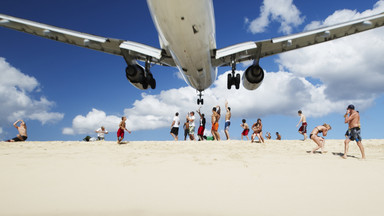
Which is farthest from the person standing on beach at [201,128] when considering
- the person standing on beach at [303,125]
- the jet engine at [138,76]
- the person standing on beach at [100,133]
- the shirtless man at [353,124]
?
the shirtless man at [353,124]

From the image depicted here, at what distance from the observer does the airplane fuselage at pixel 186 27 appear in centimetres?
770

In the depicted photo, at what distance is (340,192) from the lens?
3.80m

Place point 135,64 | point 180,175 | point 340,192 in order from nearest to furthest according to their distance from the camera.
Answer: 1. point 340,192
2. point 180,175
3. point 135,64

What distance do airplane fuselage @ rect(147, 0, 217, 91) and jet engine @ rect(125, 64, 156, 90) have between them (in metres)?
2.84

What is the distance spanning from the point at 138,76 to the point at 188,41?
468cm

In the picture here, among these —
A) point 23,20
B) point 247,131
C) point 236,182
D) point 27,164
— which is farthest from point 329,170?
point 23,20

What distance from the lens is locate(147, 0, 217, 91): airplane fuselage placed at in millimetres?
7695

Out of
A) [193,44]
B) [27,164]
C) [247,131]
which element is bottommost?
[27,164]

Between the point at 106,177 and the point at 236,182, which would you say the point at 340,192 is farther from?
the point at 106,177

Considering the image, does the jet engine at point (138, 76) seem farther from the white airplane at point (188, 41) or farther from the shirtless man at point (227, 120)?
the shirtless man at point (227, 120)

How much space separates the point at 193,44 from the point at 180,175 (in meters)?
6.27

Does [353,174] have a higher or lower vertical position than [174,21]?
lower

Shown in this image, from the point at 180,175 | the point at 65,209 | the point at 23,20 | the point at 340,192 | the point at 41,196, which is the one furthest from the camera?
the point at 23,20

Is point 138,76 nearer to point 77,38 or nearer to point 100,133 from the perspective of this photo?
point 77,38
